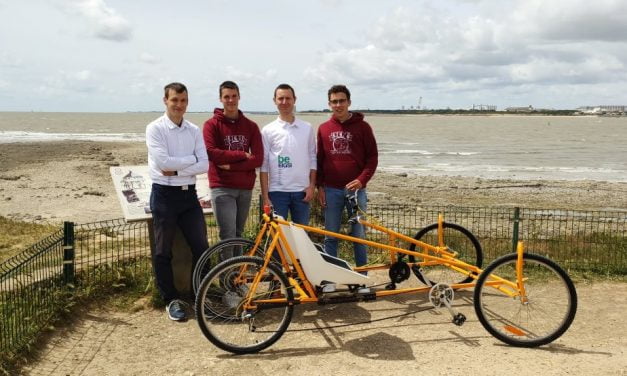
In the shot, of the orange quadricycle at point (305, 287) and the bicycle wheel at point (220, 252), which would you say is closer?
the orange quadricycle at point (305, 287)

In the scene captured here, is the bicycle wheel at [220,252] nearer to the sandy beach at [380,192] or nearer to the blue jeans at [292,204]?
the blue jeans at [292,204]

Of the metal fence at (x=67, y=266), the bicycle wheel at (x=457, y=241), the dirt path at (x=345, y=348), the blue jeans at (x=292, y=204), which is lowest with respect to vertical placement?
the dirt path at (x=345, y=348)

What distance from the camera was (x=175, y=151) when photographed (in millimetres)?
5086

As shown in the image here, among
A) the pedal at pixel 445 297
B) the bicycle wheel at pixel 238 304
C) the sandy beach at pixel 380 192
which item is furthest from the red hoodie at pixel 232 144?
the sandy beach at pixel 380 192

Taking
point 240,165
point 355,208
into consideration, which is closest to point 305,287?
point 355,208

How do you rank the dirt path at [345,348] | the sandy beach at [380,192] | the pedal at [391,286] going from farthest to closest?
the sandy beach at [380,192]
the pedal at [391,286]
the dirt path at [345,348]

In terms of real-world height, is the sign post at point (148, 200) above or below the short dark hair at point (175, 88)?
below

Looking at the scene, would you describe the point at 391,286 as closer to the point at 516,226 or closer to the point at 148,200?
the point at 516,226

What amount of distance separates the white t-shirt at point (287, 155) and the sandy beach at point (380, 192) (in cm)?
897

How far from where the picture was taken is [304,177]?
5668mm

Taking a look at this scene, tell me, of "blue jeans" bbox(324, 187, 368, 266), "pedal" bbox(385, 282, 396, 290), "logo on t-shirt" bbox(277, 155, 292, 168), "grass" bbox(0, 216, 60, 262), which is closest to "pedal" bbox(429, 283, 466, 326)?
"pedal" bbox(385, 282, 396, 290)

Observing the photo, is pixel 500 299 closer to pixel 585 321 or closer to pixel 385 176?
pixel 585 321

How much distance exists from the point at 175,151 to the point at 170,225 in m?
0.71

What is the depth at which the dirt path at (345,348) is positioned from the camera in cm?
423
